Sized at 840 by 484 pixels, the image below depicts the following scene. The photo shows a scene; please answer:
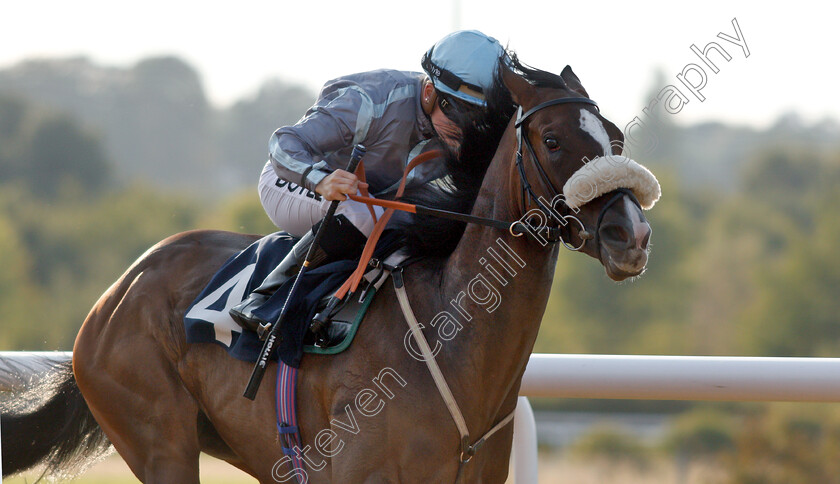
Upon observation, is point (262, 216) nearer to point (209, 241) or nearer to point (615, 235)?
point (209, 241)

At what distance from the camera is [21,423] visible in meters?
3.77

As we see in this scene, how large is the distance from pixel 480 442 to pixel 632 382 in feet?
3.24

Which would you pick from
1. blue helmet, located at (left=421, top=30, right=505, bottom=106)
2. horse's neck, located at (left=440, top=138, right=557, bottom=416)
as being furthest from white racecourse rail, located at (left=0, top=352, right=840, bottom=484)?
blue helmet, located at (left=421, top=30, right=505, bottom=106)

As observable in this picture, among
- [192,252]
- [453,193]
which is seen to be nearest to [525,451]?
[453,193]

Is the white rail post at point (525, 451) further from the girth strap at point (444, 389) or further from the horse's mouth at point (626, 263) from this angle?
the horse's mouth at point (626, 263)

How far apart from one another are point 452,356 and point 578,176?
682 millimetres

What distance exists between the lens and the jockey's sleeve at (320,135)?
2.89m

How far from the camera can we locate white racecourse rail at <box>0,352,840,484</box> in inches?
137

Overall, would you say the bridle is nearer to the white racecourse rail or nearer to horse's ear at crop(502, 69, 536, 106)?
horse's ear at crop(502, 69, 536, 106)

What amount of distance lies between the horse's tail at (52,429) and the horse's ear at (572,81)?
2280 mm

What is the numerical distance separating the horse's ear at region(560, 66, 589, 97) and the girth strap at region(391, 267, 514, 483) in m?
0.78

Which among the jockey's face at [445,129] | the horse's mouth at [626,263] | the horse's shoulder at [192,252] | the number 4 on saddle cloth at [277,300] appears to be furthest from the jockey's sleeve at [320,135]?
the horse's mouth at [626,263]

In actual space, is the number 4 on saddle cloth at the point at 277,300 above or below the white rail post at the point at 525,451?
above

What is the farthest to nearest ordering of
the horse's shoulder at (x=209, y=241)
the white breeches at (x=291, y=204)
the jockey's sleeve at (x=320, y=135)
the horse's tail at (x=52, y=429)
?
the horse's tail at (x=52, y=429) → the horse's shoulder at (x=209, y=241) → the white breeches at (x=291, y=204) → the jockey's sleeve at (x=320, y=135)
